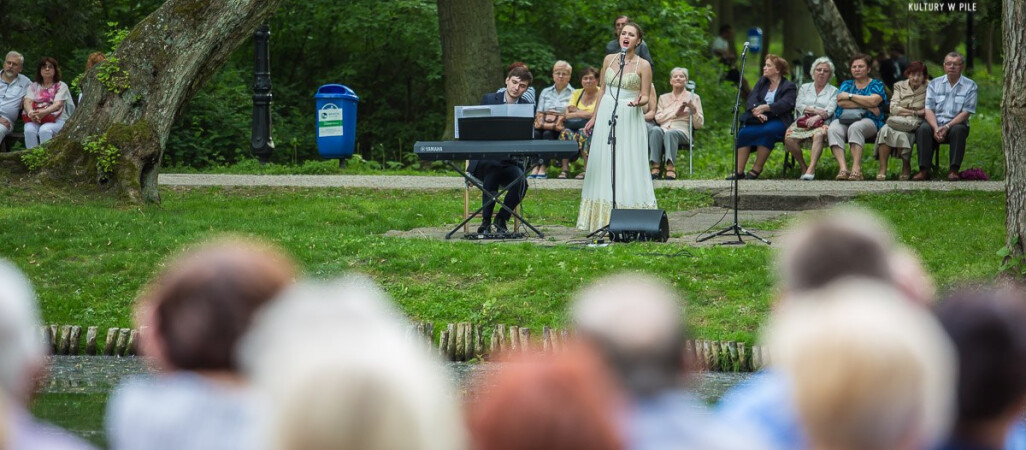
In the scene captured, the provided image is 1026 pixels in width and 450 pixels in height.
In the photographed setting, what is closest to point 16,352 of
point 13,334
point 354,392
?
point 13,334

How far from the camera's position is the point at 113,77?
14.4 metres

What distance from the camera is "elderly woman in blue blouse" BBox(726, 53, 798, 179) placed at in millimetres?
16766

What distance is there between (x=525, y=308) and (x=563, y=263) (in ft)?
2.82

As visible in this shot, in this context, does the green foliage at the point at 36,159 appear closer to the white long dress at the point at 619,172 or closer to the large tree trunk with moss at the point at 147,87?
the large tree trunk with moss at the point at 147,87

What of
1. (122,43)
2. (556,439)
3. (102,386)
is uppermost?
(122,43)

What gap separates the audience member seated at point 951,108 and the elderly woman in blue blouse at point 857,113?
0.57m

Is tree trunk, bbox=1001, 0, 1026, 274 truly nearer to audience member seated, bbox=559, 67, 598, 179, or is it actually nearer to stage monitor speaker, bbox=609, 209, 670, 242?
stage monitor speaker, bbox=609, 209, 670, 242

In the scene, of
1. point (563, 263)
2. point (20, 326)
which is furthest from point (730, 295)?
point (20, 326)

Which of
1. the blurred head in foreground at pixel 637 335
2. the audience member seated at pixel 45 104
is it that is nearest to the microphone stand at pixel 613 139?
the audience member seated at pixel 45 104

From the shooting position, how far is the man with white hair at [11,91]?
59.2ft

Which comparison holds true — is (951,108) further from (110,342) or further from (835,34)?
(110,342)

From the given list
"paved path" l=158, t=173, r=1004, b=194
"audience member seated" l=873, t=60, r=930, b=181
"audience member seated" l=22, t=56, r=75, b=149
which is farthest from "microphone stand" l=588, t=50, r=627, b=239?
"audience member seated" l=22, t=56, r=75, b=149

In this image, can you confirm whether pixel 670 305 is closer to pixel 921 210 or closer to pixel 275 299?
pixel 275 299

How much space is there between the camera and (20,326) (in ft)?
8.45
